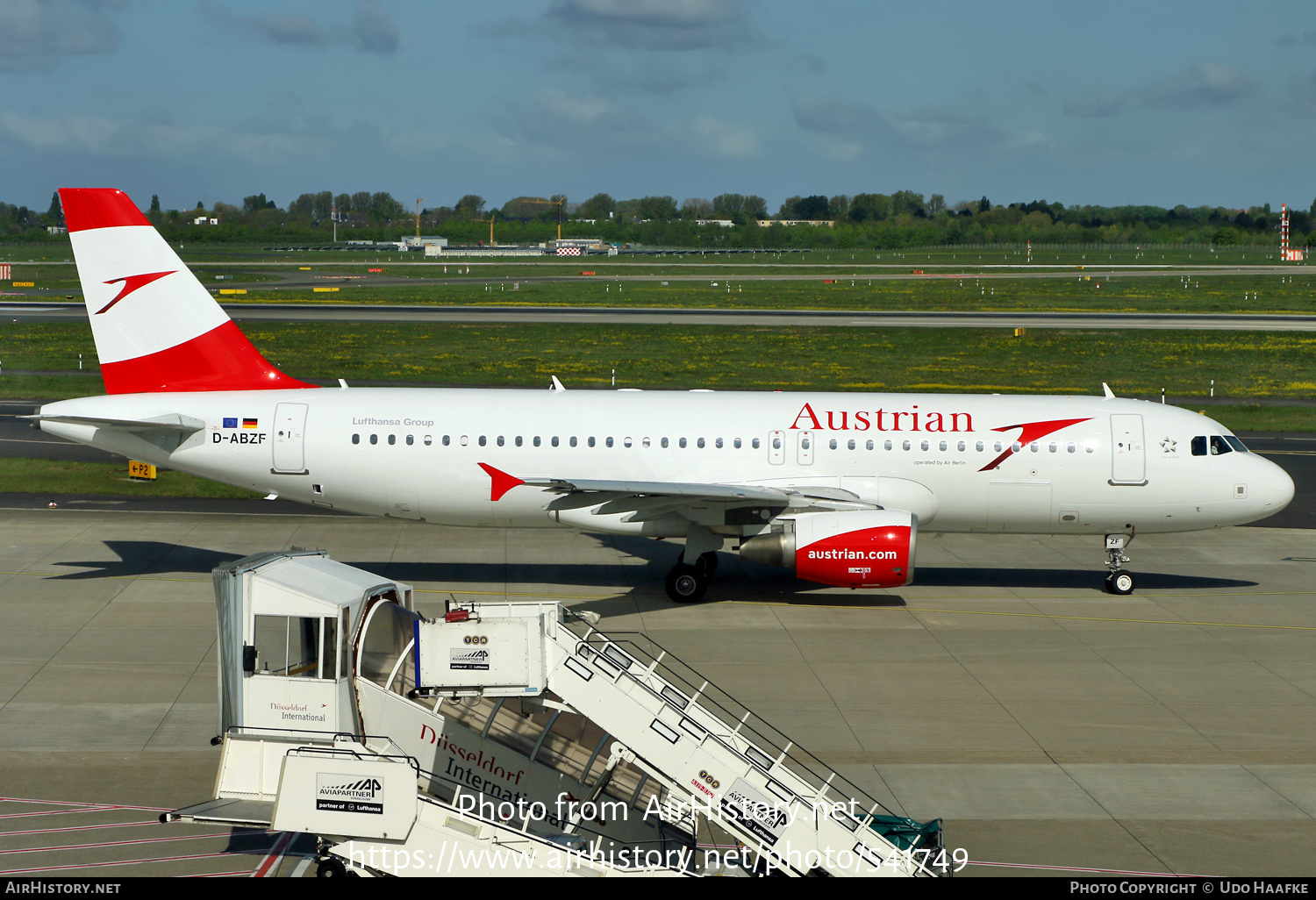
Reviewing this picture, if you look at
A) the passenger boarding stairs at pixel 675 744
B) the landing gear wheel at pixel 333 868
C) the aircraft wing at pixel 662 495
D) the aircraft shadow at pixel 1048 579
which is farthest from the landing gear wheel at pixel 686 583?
the landing gear wheel at pixel 333 868

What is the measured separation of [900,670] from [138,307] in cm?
1893

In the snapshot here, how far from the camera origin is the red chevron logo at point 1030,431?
26766 mm

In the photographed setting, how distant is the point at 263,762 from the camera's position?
12219mm

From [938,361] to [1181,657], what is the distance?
45.4m

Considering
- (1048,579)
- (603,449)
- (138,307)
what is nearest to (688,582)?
(603,449)

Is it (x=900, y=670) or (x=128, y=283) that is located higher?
(x=128, y=283)

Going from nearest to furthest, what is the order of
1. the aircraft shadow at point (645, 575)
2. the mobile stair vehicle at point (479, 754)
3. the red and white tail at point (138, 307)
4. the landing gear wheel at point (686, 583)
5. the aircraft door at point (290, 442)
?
the mobile stair vehicle at point (479, 754)
the landing gear wheel at point (686, 583)
the aircraft door at point (290, 442)
the red and white tail at point (138, 307)
the aircraft shadow at point (645, 575)

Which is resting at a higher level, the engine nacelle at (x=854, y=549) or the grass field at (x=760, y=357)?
the grass field at (x=760, y=357)

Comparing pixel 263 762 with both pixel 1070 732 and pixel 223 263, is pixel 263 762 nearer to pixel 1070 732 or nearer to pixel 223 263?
pixel 1070 732

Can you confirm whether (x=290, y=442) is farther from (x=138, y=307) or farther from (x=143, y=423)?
(x=138, y=307)

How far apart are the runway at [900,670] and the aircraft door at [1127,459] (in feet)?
9.47

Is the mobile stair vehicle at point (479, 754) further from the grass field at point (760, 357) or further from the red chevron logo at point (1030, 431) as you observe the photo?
the grass field at point (760, 357)

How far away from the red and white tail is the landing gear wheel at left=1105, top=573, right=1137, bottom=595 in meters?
20.8

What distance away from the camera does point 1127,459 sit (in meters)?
26.8
